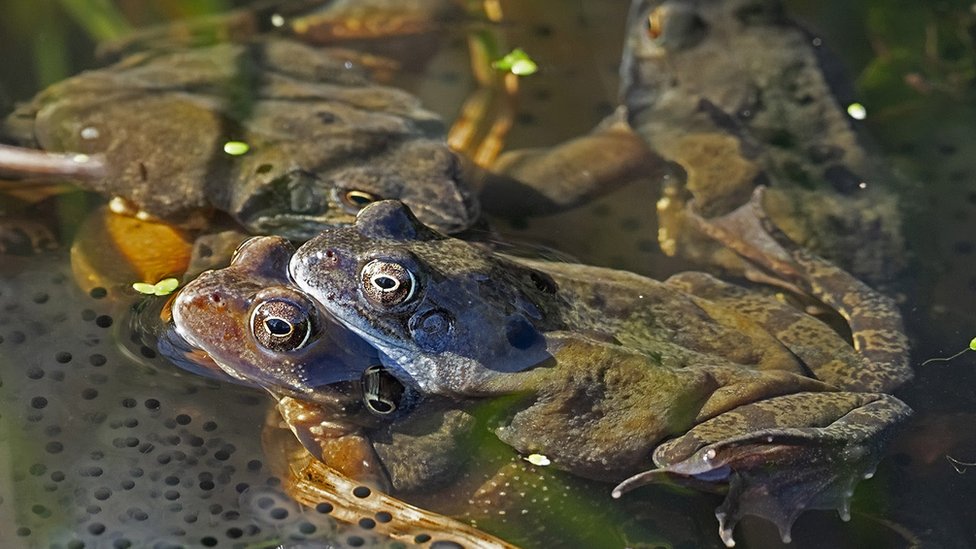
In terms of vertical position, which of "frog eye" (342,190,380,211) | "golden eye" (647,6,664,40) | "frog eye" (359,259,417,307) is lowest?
"frog eye" (342,190,380,211)

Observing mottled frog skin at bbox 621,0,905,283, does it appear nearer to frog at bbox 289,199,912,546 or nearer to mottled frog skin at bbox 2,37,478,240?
frog at bbox 289,199,912,546

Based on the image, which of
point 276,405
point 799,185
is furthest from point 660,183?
point 276,405

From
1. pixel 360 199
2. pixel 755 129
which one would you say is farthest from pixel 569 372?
pixel 755 129

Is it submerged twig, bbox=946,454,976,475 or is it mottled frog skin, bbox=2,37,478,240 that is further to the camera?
mottled frog skin, bbox=2,37,478,240

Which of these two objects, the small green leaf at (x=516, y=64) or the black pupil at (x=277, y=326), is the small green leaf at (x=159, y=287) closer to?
the black pupil at (x=277, y=326)

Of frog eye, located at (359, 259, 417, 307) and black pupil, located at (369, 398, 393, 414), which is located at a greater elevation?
frog eye, located at (359, 259, 417, 307)

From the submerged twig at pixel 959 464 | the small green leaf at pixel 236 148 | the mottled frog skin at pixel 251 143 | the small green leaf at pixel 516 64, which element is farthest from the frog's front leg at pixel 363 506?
the small green leaf at pixel 516 64

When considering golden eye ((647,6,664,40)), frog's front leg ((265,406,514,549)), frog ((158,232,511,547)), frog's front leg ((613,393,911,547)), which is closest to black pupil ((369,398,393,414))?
frog ((158,232,511,547))

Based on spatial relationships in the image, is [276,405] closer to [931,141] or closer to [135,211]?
[135,211]
